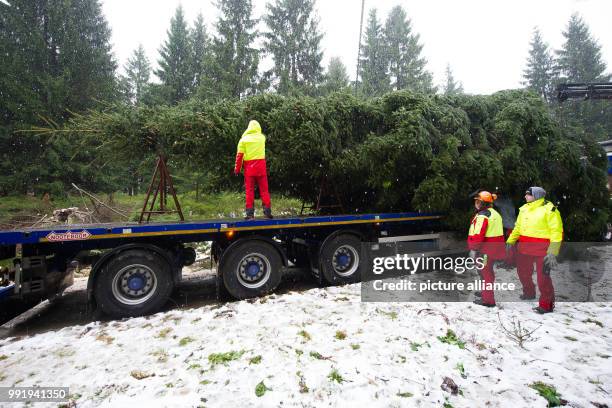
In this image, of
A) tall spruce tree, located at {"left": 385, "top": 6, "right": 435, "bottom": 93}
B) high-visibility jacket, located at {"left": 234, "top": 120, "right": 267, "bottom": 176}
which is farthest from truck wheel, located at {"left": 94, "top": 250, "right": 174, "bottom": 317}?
tall spruce tree, located at {"left": 385, "top": 6, "right": 435, "bottom": 93}

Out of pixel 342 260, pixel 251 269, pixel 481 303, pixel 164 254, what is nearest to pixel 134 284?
pixel 164 254

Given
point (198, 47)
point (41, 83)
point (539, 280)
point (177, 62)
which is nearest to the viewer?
point (539, 280)

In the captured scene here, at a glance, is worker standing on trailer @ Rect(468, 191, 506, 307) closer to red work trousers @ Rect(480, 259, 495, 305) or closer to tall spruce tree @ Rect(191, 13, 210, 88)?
red work trousers @ Rect(480, 259, 495, 305)

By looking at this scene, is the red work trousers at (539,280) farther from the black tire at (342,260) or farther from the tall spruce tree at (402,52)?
the tall spruce tree at (402,52)

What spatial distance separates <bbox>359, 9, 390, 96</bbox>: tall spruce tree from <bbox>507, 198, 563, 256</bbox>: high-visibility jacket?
2318cm

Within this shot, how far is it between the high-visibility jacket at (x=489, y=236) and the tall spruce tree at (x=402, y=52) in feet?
82.5

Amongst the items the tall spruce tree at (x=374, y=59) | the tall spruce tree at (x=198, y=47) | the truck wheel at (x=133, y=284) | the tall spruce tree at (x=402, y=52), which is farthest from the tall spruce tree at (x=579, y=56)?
the truck wheel at (x=133, y=284)

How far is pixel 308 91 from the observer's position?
67.3 feet

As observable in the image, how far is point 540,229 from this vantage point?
16.3 feet

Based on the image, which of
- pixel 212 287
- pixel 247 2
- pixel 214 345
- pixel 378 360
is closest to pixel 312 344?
pixel 378 360

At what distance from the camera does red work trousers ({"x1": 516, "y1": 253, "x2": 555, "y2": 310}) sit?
4.83m

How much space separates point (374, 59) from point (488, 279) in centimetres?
2792

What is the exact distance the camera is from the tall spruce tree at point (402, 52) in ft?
92.0

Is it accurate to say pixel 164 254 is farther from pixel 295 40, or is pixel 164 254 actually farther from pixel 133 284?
pixel 295 40
